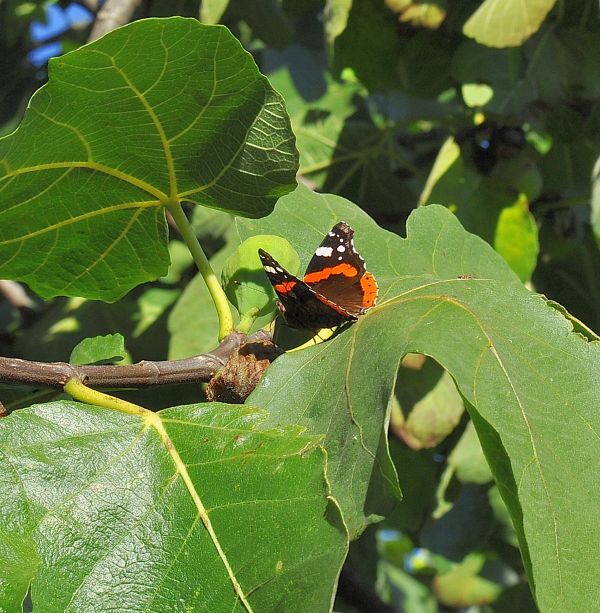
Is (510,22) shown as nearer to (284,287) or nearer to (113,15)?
(113,15)

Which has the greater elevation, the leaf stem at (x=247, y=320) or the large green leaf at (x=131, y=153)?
the large green leaf at (x=131, y=153)

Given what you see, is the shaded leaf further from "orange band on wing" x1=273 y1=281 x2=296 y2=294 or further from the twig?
the twig

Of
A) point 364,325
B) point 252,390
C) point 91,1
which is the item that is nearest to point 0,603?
point 252,390

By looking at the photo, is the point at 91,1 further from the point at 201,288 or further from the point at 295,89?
the point at 201,288

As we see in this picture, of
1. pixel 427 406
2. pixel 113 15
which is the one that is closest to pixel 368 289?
pixel 427 406

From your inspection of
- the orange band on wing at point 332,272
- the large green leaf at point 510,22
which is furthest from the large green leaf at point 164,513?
the large green leaf at point 510,22

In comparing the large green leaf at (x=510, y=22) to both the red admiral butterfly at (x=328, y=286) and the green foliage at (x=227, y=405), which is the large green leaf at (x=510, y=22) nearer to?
the green foliage at (x=227, y=405)

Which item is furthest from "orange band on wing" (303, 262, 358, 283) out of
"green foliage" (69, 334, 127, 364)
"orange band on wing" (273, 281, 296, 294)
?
"green foliage" (69, 334, 127, 364)
